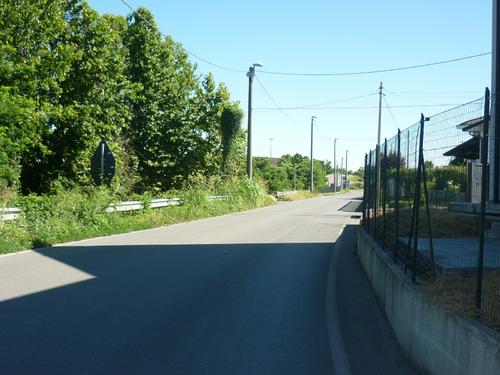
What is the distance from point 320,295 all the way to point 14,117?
13.3 meters

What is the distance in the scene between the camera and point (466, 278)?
6.13m

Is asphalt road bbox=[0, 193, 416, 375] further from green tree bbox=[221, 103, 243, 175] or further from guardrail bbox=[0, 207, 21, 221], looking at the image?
green tree bbox=[221, 103, 243, 175]

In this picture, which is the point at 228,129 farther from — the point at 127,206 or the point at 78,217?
the point at 78,217

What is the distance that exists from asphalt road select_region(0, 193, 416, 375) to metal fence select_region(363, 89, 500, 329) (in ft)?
2.79

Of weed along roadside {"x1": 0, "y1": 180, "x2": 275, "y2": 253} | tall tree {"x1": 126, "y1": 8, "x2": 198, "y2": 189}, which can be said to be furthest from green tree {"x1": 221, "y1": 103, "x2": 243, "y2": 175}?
weed along roadside {"x1": 0, "y1": 180, "x2": 275, "y2": 253}

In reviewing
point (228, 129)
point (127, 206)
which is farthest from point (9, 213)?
point (228, 129)

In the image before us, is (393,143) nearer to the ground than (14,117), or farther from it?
nearer to the ground

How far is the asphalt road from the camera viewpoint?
5254 mm

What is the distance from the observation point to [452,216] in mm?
7688

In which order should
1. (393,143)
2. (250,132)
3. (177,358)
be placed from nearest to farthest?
(177,358), (393,143), (250,132)

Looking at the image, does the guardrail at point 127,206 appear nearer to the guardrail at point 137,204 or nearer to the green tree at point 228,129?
the guardrail at point 137,204

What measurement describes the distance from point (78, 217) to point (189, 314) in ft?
36.6

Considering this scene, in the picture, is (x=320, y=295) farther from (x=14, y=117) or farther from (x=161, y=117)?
(x=161, y=117)

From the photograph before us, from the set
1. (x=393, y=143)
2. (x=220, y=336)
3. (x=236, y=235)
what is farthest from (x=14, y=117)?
(x=220, y=336)
